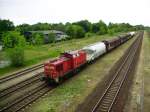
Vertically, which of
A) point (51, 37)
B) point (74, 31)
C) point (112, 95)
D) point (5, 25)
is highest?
point (5, 25)

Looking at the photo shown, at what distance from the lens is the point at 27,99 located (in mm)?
18328

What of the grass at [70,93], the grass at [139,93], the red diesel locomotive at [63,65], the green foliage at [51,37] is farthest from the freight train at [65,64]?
the green foliage at [51,37]

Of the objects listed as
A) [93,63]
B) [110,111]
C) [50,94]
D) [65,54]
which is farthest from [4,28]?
[110,111]

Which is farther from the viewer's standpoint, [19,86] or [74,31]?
[74,31]

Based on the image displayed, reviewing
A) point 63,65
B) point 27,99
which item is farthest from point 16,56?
point 27,99

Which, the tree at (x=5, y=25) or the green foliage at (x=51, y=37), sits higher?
the tree at (x=5, y=25)

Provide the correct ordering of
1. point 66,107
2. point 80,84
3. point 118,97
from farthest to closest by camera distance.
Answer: point 80,84
point 118,97
point 66,107

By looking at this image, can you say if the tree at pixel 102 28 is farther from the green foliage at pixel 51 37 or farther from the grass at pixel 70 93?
the grass at pixel 70 93

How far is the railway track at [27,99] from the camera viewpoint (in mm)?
16341

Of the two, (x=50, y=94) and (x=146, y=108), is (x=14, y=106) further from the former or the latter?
(x=146, y=108)

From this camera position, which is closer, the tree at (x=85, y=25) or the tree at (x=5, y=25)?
the tree at (x=5, y=25)

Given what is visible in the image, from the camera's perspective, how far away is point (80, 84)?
73.9 feet

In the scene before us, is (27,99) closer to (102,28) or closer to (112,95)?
(112,95)

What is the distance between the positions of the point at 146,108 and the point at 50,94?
28.5 feet
